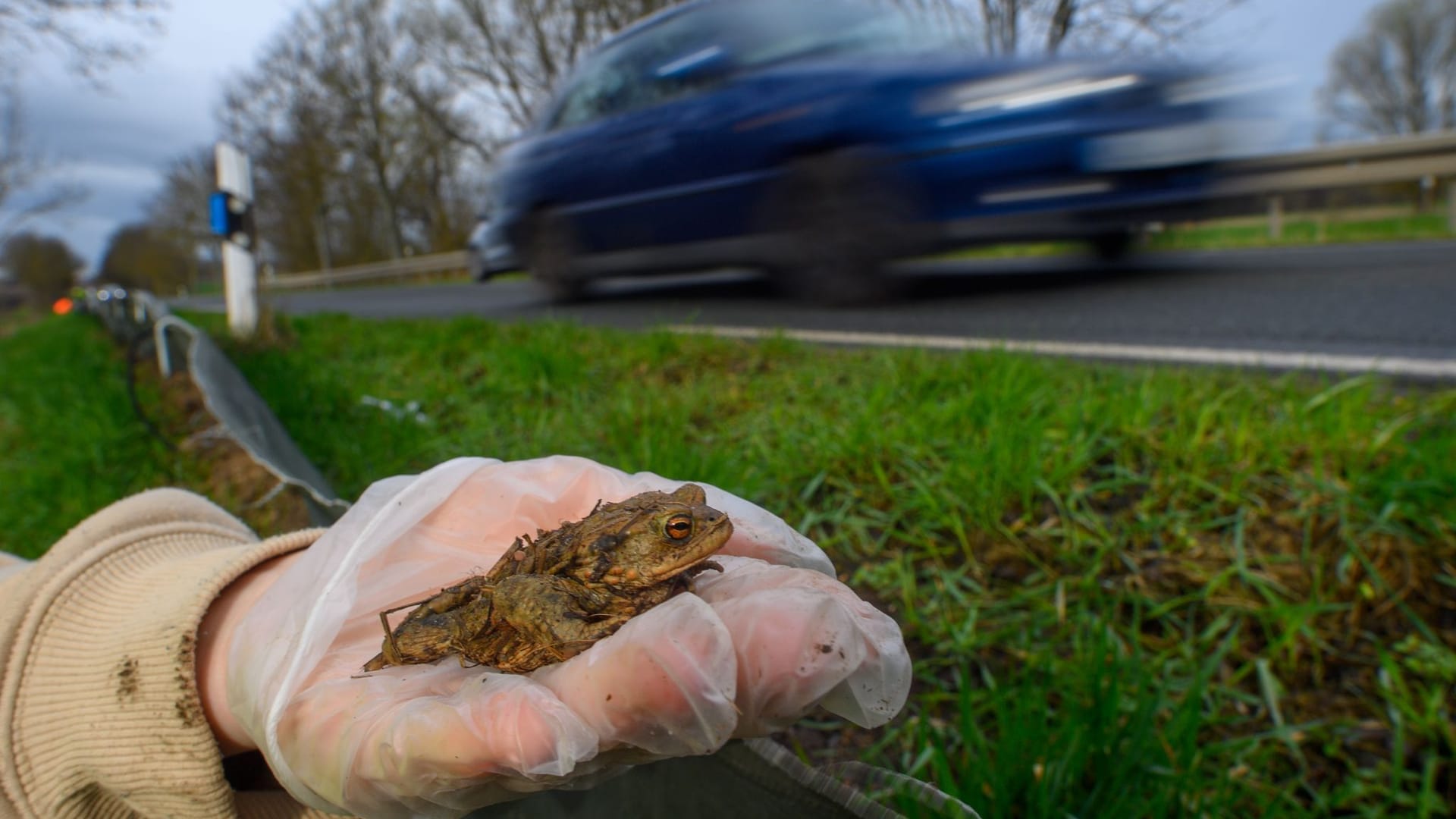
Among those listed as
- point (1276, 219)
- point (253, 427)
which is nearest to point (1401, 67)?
point (1276, 219)

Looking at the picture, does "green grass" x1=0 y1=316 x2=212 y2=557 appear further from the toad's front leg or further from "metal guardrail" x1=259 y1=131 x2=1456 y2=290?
the toad's front leg

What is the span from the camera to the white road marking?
2789 millimetres

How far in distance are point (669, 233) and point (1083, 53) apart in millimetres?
2759

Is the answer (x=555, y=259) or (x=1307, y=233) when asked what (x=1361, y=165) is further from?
(x=555, y=259)

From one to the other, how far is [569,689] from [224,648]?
819 mm

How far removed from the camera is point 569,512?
3.94ft

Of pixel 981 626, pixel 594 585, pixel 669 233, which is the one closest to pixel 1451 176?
pixel 669 233

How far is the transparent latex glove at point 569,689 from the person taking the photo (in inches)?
31.5

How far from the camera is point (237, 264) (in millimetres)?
5496

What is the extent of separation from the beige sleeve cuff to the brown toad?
46cm

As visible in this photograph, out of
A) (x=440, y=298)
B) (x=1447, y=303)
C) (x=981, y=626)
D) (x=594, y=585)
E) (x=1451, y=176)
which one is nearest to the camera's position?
(x=594, y=585)

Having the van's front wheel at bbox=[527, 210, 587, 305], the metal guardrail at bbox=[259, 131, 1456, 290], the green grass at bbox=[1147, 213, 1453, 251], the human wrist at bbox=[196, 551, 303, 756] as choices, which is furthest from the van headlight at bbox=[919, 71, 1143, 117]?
the human wrist at bbox=[196, 551, 303, 756]

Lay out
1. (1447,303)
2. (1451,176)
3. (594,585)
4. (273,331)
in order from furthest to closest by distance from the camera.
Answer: (1451,176) < (273,331) < (1447,303) < (594,585)

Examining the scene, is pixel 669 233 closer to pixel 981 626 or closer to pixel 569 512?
pixel 981 626
